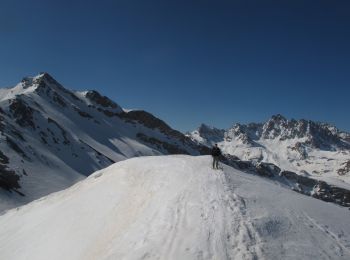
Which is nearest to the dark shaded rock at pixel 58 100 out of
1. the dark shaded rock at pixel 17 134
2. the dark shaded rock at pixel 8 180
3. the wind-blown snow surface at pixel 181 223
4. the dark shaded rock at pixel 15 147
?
the dark shaded rock at pixel 17 134

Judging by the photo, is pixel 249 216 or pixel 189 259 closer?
pixel 189 259

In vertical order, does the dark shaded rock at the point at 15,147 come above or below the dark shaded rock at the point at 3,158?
above

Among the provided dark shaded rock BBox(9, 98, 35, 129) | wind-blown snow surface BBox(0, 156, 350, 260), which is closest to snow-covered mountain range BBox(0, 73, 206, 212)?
dark shaded rock BBox(9, 98, 35, 129)

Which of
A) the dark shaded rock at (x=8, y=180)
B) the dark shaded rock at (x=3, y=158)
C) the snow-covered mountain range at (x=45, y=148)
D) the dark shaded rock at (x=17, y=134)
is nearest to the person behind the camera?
the dark shaded rock at (x=8, y=180)

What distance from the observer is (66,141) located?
136m

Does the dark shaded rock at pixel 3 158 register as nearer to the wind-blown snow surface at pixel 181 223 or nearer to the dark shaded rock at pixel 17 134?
the dark shaded rock at pixel 17 134

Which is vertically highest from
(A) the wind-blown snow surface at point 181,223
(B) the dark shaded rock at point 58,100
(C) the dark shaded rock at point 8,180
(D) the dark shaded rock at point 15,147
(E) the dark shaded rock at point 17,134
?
(B) the dark shaded rock at point 58,100

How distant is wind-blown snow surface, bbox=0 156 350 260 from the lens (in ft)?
52.9

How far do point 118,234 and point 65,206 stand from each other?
11197 mm

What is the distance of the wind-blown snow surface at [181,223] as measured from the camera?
16109mm

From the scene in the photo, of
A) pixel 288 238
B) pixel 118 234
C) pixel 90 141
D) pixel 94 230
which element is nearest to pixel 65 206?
pixel 94 230

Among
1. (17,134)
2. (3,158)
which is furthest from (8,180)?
(17,134)

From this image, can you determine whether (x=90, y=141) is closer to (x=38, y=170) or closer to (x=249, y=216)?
(x=38, y=170)

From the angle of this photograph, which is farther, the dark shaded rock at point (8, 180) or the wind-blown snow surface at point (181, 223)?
the dark shaded rock at point (8, 180)
